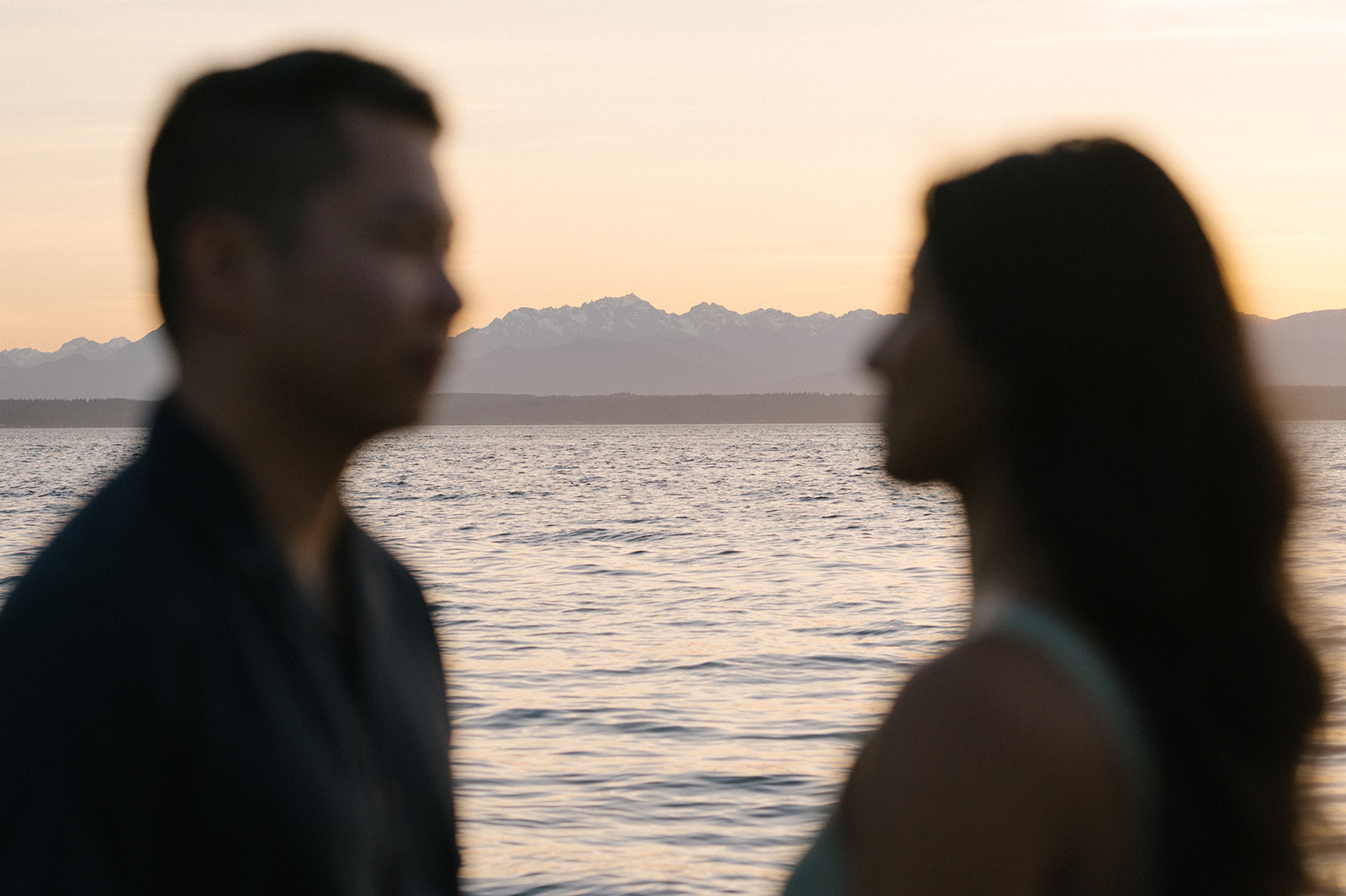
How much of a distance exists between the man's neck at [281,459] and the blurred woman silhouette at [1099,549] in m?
0.70

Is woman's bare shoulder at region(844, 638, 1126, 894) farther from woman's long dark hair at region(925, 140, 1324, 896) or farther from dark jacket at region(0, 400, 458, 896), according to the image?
dark jacket at region(0, 400, 458, 896)

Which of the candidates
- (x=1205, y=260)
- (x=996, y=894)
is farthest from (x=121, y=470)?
(x=1205, y=260)

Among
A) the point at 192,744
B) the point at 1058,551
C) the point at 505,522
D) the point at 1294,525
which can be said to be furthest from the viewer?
the point at 505,522

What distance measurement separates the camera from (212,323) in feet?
5.04

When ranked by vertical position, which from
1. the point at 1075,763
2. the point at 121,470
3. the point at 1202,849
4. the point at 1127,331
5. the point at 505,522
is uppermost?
the point at 1127,331

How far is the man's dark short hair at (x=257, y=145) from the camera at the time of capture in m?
1.53

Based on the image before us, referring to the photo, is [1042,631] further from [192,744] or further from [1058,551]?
[192,744]

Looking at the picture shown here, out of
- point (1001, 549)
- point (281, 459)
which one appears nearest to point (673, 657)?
point (1001, 549)

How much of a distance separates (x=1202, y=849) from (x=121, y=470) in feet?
4.27

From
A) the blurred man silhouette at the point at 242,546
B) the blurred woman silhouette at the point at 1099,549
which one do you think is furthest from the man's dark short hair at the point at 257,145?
the blurred woman silhouette at the point at 1099,549

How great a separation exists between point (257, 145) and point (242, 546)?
17.5 inches

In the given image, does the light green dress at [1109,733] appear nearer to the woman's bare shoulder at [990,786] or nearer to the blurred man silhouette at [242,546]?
the woman's bare shoulder at [990,786]

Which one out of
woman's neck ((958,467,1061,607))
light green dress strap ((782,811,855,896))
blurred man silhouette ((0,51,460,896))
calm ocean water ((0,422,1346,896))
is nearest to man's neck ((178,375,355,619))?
blurred man silhouette ((0,51,460,896))

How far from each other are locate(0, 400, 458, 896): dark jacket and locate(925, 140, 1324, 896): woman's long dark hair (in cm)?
87
